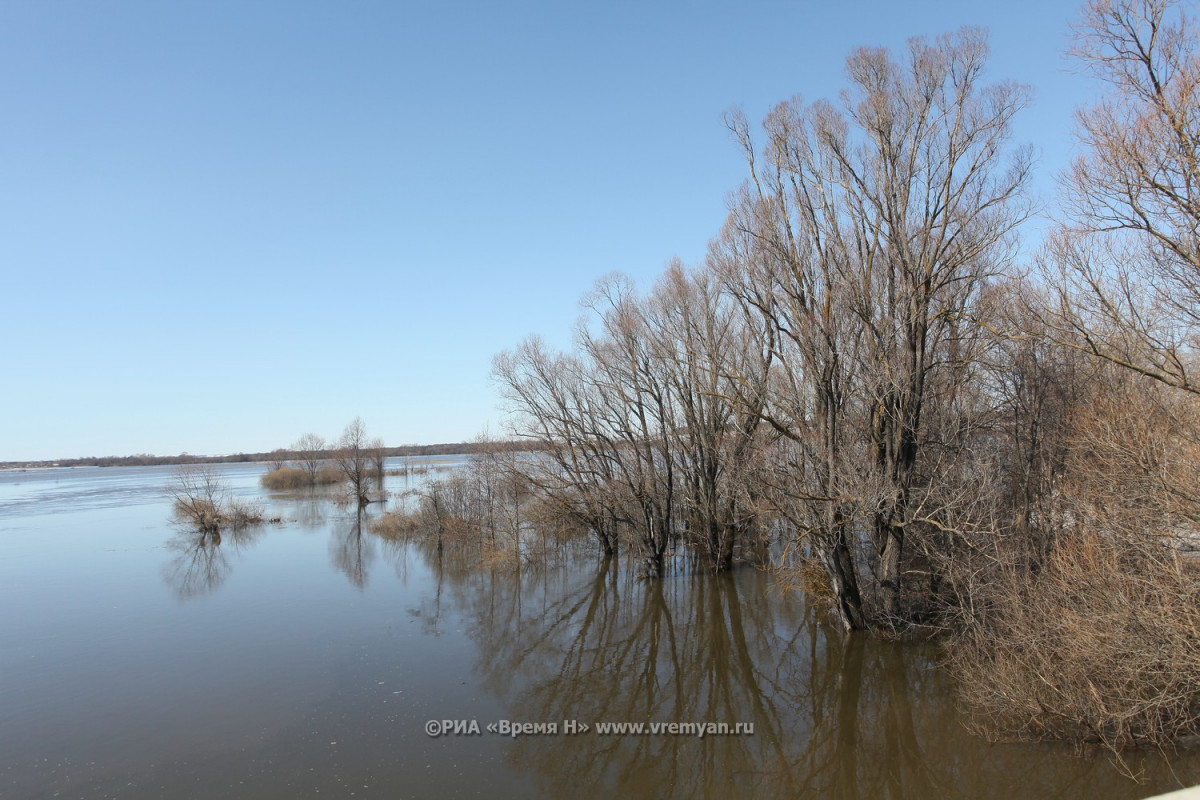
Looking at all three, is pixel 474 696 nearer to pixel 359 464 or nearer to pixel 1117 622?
pixel 1117 622

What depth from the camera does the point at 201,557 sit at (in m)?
27.6

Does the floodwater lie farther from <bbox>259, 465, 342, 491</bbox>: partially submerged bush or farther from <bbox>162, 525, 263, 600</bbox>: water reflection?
<bbox>259, 465, 342, 491</bbox>: partially submerged bush

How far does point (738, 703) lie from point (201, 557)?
25.0 meters

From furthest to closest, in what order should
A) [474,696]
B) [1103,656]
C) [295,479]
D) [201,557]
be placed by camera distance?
[295,479], [201,557], [474,696], [1103,656]

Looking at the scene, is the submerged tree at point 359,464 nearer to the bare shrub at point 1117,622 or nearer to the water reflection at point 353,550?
the water reflection at point 353,550

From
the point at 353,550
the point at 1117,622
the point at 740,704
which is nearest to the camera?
the point at 1117,622

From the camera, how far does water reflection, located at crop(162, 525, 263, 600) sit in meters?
22.3

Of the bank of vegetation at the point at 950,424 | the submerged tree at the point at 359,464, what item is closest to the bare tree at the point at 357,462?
the submerged tree at the point at 359,464

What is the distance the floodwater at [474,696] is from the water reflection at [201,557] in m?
0.31

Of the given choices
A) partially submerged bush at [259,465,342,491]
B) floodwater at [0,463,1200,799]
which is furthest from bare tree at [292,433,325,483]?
floodwater at [0,463,1200,799]

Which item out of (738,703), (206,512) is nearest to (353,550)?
(206,512)

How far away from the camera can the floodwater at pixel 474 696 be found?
914 cm

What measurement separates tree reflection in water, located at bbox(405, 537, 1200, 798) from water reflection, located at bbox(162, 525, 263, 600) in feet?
30.4

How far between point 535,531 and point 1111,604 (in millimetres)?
19983
